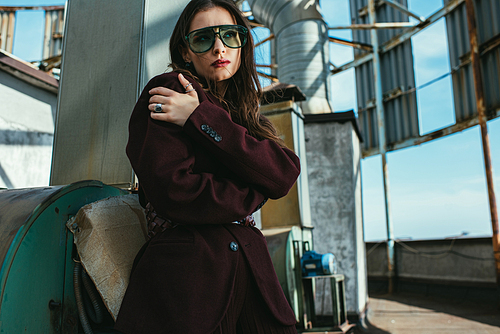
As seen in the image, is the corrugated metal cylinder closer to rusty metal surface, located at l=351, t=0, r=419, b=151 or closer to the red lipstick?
rusty metal surface, located at l=351, t=0, r=419, b=151

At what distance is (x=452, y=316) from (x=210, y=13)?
221 inches

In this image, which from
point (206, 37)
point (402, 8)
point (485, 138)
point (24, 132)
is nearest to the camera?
point (206, 37)

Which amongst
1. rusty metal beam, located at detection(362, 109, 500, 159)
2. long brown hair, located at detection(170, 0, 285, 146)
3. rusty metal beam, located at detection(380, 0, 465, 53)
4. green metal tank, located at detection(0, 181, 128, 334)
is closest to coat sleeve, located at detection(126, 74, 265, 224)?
long brown hair, located at detection(170, 0, 285, 146)

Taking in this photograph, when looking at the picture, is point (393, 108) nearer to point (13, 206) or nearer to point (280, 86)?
point (280, 86)

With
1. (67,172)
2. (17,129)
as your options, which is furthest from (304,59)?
(67,172)

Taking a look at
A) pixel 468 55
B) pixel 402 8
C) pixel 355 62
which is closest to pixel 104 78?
pixel 468 55

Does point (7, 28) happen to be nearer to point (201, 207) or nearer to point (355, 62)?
point (355, 62)

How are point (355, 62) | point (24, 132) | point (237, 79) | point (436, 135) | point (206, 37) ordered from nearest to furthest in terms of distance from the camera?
point (206, 37) → point (237, 79) → point (24, 132) → point (436, 135) → point (355, 62)

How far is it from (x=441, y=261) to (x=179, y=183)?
7.82 meters

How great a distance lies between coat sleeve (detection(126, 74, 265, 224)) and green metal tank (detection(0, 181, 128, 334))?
0.47 m

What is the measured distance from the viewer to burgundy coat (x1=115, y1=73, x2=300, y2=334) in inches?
40.1

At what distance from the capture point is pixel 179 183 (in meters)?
1.02

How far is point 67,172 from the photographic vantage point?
7.17 ft

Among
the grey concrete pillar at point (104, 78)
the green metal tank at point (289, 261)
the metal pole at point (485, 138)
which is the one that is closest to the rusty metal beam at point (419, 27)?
the metal pole at point (485, 138)
